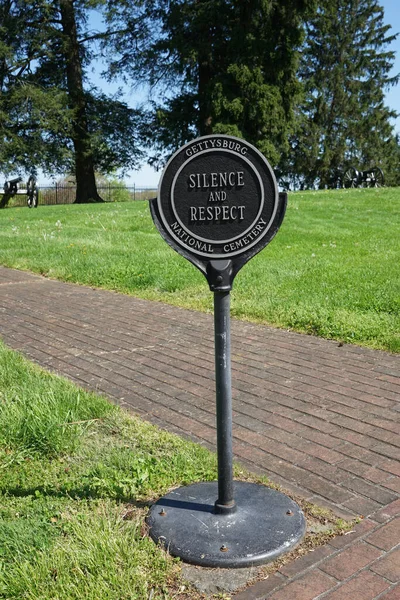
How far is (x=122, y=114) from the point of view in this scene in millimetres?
34594

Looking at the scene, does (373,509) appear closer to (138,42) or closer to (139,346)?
(139,346)

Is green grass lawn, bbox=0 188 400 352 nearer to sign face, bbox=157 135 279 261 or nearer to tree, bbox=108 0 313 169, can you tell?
sign face, bbox=157 135 279 261

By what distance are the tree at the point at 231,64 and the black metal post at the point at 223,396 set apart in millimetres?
25694

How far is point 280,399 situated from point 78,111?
101ft

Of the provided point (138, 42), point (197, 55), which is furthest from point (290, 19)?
point (138, 42)

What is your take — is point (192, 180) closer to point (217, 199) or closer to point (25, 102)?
point (217, 199)

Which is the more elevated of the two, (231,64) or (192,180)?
(231,64)

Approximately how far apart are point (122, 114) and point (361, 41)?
2182cm

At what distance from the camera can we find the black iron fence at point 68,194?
128ft

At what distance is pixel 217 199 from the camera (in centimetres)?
291

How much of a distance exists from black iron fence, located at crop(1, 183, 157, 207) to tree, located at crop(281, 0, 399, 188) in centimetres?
1110

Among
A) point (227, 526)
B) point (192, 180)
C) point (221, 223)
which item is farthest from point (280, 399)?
point (192, 180)

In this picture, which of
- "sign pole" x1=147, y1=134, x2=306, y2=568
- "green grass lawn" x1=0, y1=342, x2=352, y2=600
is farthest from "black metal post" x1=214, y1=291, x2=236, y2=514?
"green grass lawn" x1=0, y1=342, x2=352, y2=600

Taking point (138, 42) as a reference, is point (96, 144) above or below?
below
